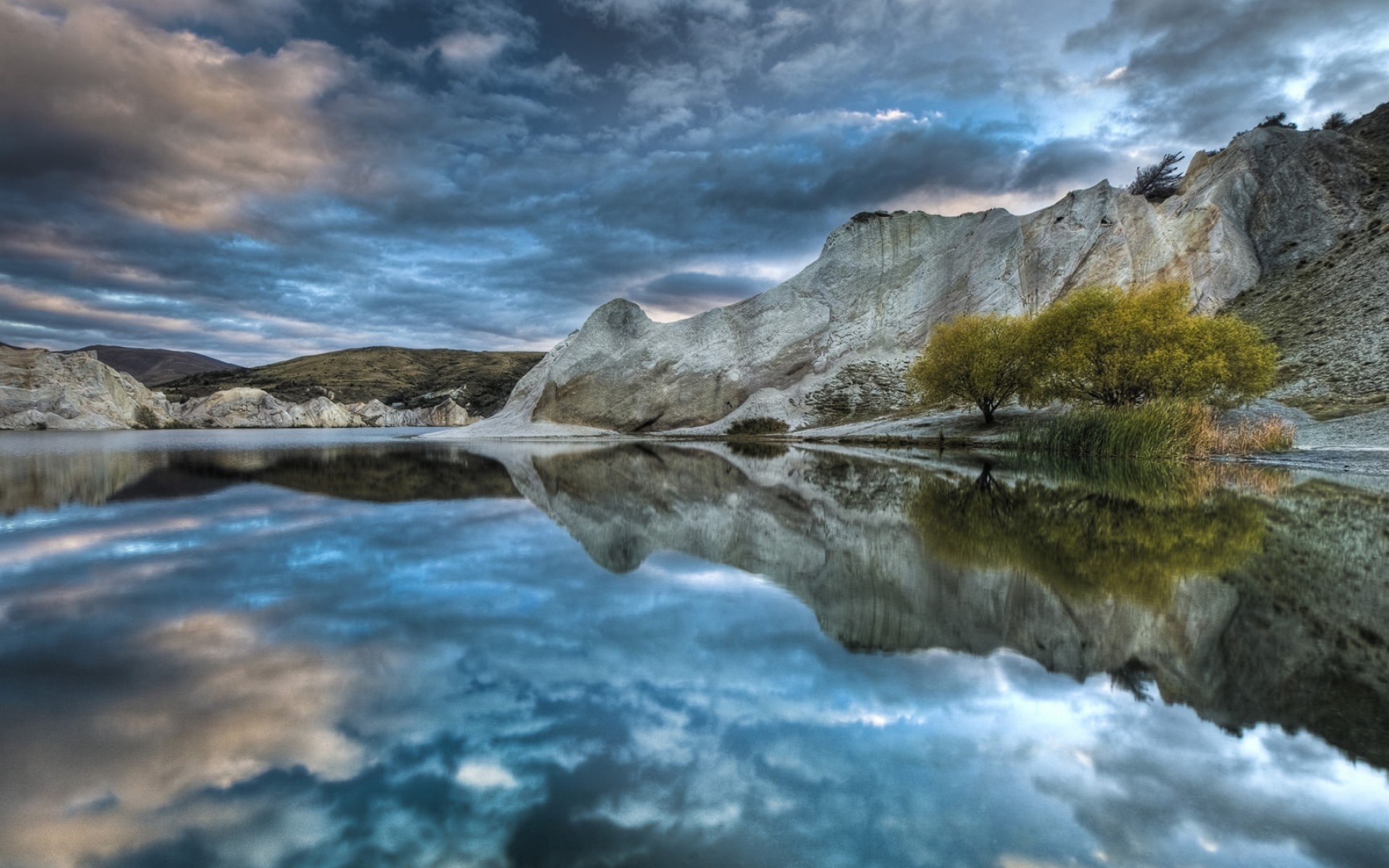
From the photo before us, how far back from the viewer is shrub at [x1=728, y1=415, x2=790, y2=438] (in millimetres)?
39344

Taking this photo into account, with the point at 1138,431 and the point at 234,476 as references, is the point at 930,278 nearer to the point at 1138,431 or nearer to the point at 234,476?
the point at 1138,431

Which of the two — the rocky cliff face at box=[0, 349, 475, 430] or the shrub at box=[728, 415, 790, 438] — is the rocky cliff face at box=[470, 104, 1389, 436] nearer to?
the shrub at box=[728, 415, 790, 438]

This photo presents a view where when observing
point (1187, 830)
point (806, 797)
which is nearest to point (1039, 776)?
point (1187, 830)

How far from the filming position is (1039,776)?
255cm

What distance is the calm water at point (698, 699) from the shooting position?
2176 mm

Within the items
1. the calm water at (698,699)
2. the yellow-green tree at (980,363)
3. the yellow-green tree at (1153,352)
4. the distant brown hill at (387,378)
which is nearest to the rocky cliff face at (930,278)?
the yellow-green tree at (980,363)

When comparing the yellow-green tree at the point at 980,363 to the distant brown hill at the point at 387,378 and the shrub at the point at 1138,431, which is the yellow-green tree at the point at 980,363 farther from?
the distant brown hill at the point at 387,378

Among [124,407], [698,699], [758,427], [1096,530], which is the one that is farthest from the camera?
[124,407]

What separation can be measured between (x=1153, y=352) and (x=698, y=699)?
83.8 ft

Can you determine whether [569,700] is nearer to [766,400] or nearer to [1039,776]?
[1039,776]

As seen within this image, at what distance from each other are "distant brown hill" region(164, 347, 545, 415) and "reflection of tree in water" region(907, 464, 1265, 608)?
100241mm

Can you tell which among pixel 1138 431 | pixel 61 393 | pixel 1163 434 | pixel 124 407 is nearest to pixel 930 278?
pixel 1138 431

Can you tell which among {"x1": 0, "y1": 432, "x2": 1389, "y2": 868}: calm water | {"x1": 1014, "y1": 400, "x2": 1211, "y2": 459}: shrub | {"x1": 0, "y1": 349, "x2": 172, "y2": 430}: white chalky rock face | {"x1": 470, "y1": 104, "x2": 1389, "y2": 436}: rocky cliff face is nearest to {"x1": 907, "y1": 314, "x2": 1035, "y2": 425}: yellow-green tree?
{"x1": 1014, "y1": 400, "x2": 1211, "y2": 459}: shrub

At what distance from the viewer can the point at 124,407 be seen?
72.6 meters
